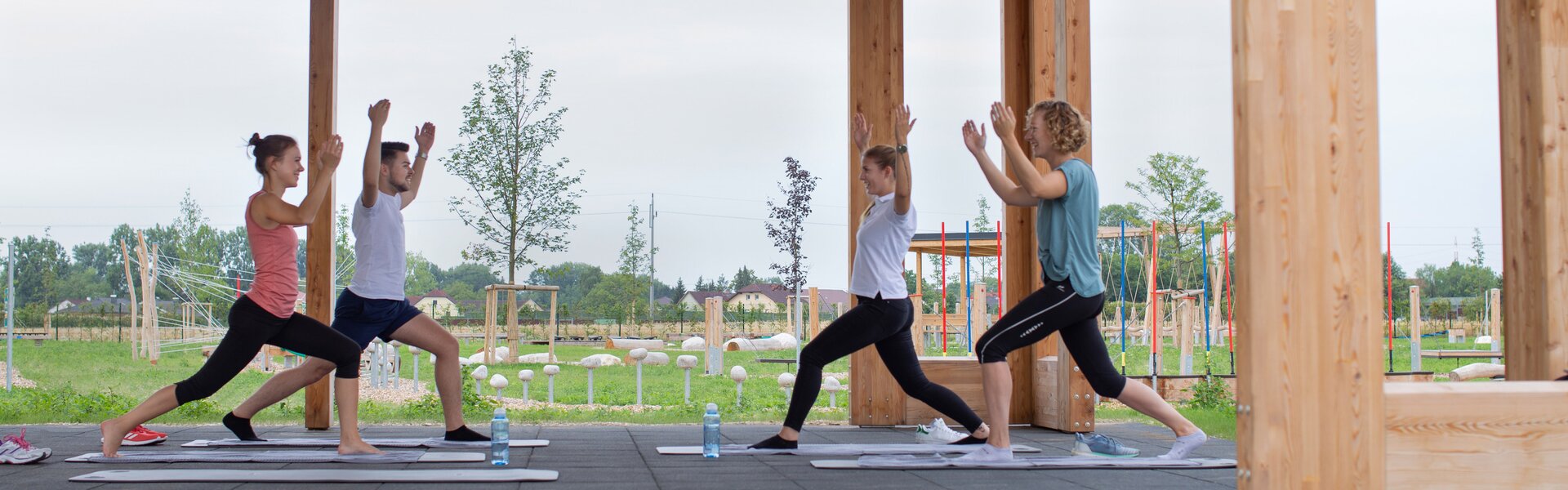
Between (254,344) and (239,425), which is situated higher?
(254,344)

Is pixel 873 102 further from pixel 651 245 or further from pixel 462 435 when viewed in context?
pixel 651 245

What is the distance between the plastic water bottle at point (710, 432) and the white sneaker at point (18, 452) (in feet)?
8.60

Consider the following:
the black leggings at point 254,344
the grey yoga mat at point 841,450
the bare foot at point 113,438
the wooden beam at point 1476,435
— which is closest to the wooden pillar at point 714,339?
the grey yoga mat at point 841,450

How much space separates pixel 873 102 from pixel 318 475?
3.99 metres

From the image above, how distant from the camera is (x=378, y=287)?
207 inches

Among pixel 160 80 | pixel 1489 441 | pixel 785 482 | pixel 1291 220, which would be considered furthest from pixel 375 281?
pixel 160 80

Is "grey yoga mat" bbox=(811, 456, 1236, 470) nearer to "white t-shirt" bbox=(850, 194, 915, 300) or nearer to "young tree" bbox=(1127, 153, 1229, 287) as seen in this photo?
"white t-shirt" bbox=(850, 194, 915, 300)

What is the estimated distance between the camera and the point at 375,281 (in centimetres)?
525

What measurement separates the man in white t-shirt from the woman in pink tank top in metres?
0.22

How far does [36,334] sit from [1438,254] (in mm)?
29338

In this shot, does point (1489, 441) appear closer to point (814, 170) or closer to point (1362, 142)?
point (1362, 142)

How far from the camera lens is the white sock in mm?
4816

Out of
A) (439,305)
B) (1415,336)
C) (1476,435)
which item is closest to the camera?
(1476,435)

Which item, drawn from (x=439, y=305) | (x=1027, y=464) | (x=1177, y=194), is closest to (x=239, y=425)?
(x=1027, y=464)
